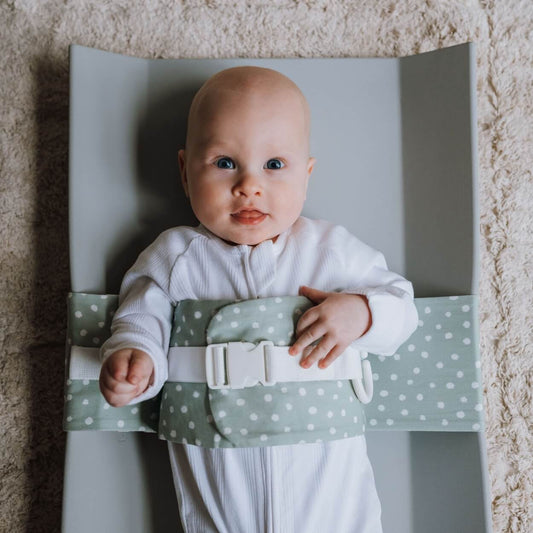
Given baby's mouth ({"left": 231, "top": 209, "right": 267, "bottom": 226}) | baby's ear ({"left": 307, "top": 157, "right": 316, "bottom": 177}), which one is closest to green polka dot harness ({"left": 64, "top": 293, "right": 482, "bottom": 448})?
baby's mouth ({"left": 231, "top": 209, "right": 267, "bottom": 226})

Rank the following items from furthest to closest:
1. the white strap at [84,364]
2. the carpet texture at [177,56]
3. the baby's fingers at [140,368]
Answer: the carpet texture at [177,56]
the white strap at [84,364]
the baby's fingers at [140,368]

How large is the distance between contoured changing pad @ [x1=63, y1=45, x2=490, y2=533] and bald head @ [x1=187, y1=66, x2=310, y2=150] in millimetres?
134

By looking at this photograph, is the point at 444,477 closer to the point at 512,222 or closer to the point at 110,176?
the point at 512,222

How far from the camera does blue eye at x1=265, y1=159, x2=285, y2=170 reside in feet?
2.85

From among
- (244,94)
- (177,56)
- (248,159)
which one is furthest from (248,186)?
(177,56)

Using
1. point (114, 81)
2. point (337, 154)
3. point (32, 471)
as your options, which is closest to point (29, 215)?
point (114, 81)

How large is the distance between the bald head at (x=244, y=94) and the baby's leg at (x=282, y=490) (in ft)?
1.58

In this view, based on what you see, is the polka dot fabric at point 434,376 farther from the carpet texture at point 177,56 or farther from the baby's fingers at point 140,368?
the baby's fingers at point 140,368

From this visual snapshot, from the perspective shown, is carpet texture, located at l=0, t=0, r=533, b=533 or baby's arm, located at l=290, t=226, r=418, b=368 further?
carpet texture, located at l=0, t=0, r=533, b=533

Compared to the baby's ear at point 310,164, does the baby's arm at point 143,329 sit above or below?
below

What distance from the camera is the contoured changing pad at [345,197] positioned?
0.97m

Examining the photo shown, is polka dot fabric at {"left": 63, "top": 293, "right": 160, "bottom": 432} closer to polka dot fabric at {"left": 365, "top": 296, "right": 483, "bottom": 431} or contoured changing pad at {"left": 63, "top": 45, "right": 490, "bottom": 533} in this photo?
contoured changing pad at {"left": 63, "top": 45, "right": 490, "bottom": 533}

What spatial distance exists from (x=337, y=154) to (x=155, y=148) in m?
0.32

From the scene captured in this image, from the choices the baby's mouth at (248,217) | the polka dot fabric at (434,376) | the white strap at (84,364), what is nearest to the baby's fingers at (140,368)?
the white strap at (84,364)
